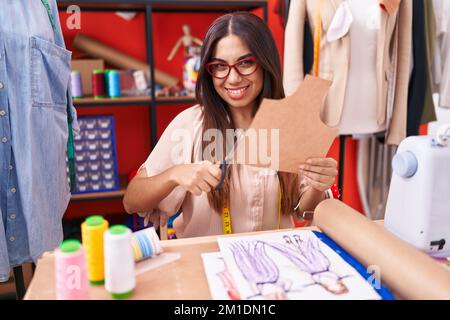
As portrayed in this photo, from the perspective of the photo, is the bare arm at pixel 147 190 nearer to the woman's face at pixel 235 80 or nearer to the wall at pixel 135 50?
the woman's face at pixel 235 80

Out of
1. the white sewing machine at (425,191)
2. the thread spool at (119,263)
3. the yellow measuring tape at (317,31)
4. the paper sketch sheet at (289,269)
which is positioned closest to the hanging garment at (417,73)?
the yellow measuring tape at (317,31)

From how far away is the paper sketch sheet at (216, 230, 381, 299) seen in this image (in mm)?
693

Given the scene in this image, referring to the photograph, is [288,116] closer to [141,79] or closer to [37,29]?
[37,29]

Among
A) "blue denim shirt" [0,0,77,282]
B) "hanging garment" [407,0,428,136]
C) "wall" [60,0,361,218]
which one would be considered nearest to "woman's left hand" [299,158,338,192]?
"blue denim shirt" [0,0,77,282]

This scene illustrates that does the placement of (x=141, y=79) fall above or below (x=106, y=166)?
above

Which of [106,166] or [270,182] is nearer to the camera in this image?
[270,182]

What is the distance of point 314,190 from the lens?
46.3 inches

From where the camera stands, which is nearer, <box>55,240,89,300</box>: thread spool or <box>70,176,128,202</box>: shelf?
<box>55,240,89,300</box>: thread spool

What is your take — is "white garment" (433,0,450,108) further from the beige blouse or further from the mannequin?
the beige blouse

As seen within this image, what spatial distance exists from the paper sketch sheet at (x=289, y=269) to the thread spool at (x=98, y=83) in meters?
1.58

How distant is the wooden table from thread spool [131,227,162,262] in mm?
35
